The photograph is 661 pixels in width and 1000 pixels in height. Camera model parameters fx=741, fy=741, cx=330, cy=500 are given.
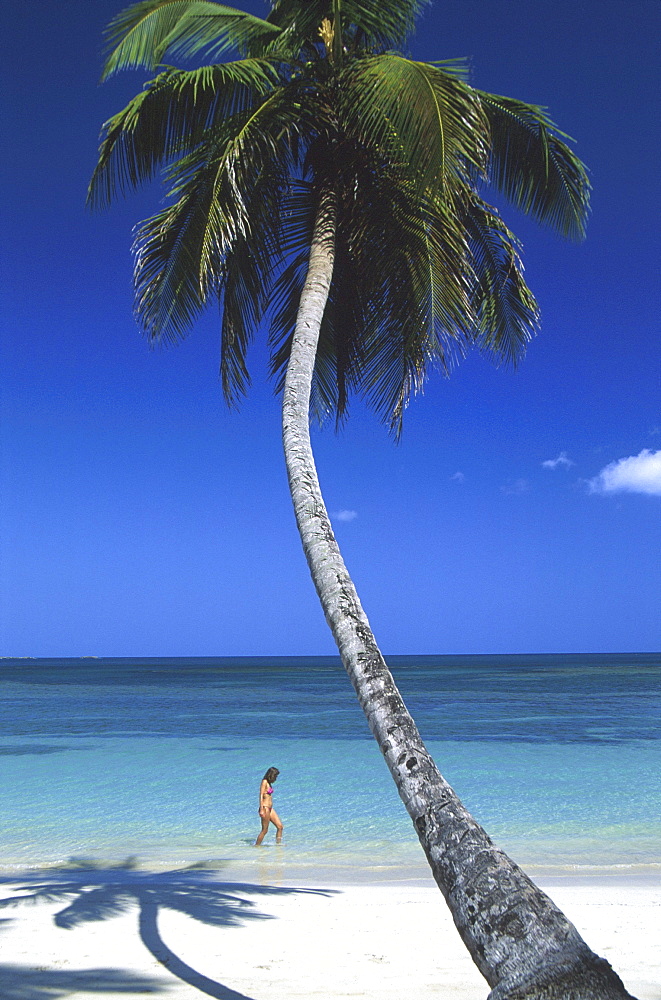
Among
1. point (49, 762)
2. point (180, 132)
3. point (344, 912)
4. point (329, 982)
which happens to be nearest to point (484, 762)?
point (49, 762)

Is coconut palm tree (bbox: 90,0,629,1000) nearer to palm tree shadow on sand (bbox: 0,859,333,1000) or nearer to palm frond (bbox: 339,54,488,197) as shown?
palm frond (bbox: 339,54,488,197)

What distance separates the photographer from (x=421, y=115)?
5.11 meters

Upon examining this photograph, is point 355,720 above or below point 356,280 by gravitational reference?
below

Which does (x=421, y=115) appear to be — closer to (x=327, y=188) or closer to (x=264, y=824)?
(x=327, y=188)

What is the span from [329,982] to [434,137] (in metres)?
5.71

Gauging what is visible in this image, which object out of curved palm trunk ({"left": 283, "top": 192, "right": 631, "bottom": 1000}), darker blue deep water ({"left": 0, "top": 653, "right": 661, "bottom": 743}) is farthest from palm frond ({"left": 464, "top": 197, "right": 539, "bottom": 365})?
darker blue deep water ({"left": 0, "top": 653, "right": 661, "bottom": 743})

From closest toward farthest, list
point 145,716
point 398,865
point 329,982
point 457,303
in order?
→ point 329,982 → point 457,303 → point 398,865 → point 145,716

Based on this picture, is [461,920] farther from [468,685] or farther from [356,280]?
[468,685]

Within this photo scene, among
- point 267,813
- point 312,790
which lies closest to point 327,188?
point 267,813

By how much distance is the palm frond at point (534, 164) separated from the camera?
21.7 ft

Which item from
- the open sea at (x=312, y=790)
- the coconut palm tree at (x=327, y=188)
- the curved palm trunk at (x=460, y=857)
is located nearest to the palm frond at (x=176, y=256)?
the coconut palm tree at (x=327, y=188)

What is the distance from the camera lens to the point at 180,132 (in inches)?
263

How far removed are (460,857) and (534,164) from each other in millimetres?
6272

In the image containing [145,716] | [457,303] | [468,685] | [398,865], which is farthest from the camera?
[468,685]
